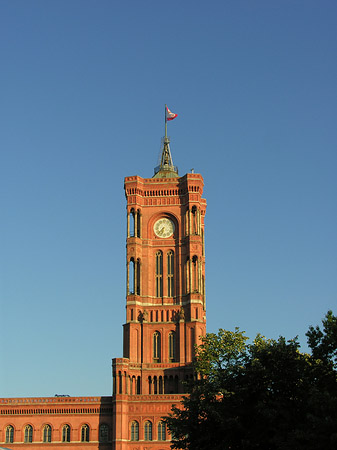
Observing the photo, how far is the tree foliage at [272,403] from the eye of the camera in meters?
42.2

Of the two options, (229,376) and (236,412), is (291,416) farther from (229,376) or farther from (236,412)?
(229,376)

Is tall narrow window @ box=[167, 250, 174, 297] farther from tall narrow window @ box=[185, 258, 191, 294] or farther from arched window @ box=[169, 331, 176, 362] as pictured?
arched window @ box=[169, 331, 176, 362]

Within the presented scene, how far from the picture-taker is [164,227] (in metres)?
102

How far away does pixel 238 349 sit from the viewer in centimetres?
6988

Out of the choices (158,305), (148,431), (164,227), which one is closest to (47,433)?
(148,431)

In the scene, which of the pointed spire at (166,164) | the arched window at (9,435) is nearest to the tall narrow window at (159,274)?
the pointed spire at (166,164)

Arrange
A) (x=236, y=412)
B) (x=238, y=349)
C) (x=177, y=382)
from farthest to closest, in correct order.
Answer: (x=177, y=382) < (x=238, y=349) < (x=236, y=412)

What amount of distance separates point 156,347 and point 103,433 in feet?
45.4

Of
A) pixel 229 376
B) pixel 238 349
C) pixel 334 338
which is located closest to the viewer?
pixel 334 338

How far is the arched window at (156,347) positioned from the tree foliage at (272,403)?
1538 inches

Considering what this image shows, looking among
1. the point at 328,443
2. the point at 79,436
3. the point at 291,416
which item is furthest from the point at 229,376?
the point at 79,436

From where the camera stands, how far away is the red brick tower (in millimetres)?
86000

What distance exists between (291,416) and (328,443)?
18.5ft

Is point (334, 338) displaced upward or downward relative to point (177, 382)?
downward
